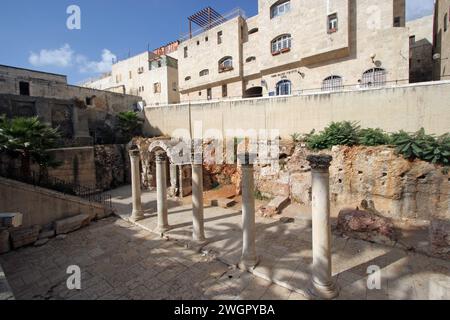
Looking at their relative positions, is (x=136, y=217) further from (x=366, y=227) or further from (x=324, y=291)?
(x=366, y=227)

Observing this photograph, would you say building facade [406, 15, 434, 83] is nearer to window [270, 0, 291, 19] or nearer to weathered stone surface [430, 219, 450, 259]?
window [270, 0, 291, 19]

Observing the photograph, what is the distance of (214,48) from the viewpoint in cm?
2320

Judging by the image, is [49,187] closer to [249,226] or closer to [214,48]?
[249,226]

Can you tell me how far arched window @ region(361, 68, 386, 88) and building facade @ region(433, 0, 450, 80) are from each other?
2571 millimetres

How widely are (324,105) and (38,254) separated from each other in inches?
567

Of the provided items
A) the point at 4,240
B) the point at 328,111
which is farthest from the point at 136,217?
the point at 328,111

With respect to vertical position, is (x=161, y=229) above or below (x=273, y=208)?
below

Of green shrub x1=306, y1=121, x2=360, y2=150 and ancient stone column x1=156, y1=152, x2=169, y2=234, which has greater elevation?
green shrub x1=306, y1=121, x2=360, y2=150

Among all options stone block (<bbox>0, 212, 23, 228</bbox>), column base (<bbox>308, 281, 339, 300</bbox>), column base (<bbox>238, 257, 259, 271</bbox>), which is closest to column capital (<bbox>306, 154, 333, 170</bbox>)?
column base (<bbox>308, 281, 339, 300</bbox>)

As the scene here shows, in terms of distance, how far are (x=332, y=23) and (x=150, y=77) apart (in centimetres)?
2237

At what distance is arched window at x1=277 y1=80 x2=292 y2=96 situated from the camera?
696 inches

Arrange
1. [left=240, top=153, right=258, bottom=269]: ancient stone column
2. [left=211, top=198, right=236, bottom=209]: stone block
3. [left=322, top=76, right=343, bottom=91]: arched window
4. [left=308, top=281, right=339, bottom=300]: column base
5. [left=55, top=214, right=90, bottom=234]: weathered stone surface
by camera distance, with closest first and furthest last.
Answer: [left=308, top=281, right=339, bottom=300]: column base → [left=240, top=153, right=258, bottom=269]: ancient stone column → [left=55, top=214, right=90, bottom=234]: weathered stone surface → [left=211, top=198, right=236, bottom=209]: stone block → [left=322, top=76, right=343, bottom=91]: arched window

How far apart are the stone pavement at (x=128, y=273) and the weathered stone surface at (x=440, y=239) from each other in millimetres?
4616

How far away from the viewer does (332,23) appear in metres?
14.7
